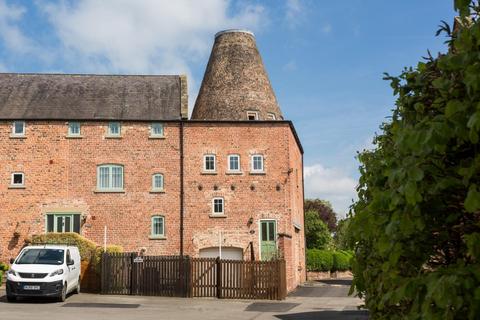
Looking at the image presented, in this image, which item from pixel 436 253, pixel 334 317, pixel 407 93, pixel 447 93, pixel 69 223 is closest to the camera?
pixel 447 93

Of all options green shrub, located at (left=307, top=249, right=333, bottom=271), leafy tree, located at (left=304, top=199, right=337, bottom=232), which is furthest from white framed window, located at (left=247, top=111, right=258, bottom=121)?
leafy tree, located at (left=304, top=199, right=337, bottom=232)

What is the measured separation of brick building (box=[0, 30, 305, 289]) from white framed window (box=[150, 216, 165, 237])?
57 millimetres

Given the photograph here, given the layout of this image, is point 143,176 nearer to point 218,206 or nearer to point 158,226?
point 158,226

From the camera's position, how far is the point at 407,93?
4066 mm

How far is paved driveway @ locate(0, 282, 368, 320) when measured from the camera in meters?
17.0

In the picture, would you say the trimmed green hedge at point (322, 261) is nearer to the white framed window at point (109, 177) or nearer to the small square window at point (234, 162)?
the small square window at point (234, 162)

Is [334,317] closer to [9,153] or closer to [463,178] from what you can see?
[463,178]

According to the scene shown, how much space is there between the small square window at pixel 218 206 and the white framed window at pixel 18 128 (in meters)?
11.6

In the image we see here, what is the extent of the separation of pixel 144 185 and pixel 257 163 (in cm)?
662

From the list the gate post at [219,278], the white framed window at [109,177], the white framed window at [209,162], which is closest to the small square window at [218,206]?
the white framed window at [209,162]

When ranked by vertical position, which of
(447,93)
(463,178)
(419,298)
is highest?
(447,93)

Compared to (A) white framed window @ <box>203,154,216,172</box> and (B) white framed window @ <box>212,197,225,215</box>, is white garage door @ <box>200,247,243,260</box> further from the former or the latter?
(A) white framed window @ <box>203,154,216,172</box>

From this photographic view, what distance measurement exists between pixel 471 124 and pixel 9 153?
34.3 metres

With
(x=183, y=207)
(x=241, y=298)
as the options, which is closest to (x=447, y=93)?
(x=241, y=298)
